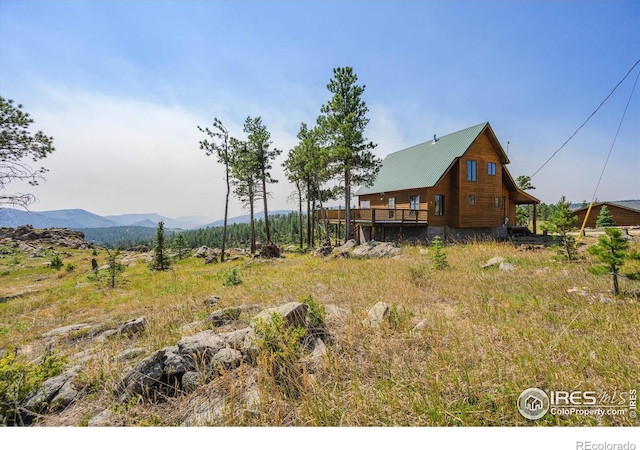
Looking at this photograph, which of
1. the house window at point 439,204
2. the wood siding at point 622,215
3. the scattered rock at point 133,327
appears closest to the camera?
the scattered rock at point 133,327

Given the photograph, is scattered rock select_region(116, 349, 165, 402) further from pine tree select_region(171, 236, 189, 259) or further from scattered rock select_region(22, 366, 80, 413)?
pine tree select_region(171, 236, 189, 259)

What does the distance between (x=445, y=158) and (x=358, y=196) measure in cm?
1145

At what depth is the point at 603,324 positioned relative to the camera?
3.69m

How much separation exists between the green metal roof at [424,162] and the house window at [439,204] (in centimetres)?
194

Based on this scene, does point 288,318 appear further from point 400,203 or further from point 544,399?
point 400,203

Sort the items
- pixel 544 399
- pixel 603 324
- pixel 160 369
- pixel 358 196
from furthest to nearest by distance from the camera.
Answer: pixel 358 196
pixel 603 324
pixel 160 369
pixel 544 399

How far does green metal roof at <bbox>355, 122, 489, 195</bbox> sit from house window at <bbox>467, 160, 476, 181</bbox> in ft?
5.06

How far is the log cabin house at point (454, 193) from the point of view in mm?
19656

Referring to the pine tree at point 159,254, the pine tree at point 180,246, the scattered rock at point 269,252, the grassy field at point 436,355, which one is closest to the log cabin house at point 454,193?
the scattered rock at point 269,252

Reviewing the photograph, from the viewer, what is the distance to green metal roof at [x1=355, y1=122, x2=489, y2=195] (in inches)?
769

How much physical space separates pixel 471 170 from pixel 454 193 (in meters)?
2.45

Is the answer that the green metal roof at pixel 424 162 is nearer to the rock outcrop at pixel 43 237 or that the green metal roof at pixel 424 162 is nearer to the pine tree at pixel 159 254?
the pine tree at pixel 159 254
